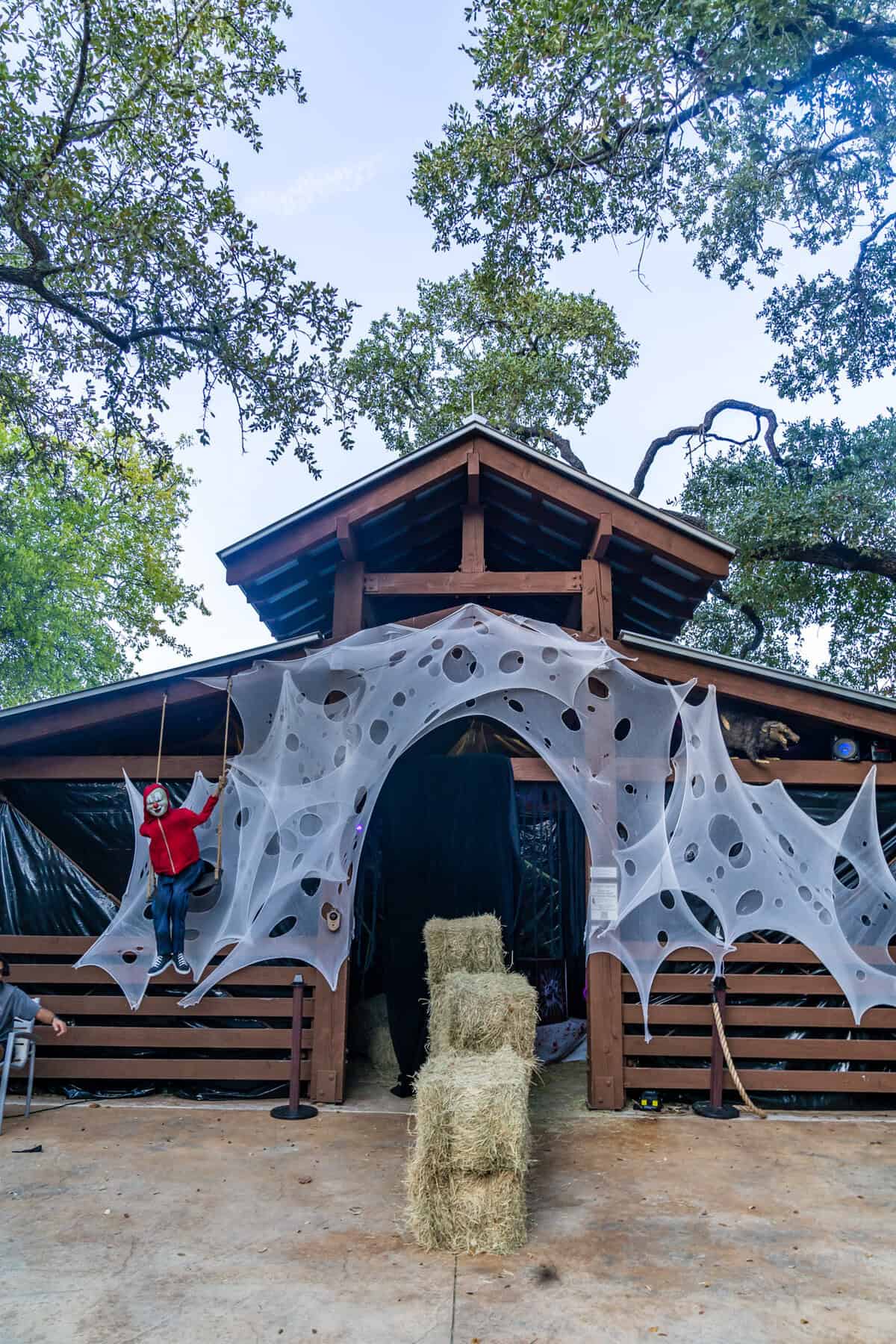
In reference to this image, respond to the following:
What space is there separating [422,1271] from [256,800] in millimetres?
2545

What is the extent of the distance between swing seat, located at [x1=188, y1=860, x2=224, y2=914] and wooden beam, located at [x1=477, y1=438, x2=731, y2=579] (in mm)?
3299

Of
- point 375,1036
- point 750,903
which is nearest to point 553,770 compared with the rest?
point 750,903

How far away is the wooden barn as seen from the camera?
233 inches

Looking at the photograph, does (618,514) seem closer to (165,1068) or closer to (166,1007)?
(166,1007)

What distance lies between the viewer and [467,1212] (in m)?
3.56

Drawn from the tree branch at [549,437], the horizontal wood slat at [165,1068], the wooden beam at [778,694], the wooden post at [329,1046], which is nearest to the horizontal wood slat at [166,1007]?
the wooden post at [329,1046]

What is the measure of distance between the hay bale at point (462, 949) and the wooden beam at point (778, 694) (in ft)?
6.96

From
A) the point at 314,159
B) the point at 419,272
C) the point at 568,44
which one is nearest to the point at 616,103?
the point at 568,44

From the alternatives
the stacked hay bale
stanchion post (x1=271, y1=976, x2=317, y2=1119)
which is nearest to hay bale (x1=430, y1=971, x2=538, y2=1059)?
the stacked hay bale

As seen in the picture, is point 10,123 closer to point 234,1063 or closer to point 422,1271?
→ point 234,1063

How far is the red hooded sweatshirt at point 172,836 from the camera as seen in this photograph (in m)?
5.18

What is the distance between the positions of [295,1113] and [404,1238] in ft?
6.64

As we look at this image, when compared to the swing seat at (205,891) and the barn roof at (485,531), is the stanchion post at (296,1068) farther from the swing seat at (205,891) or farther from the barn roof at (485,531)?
the barn roof at (485,531)

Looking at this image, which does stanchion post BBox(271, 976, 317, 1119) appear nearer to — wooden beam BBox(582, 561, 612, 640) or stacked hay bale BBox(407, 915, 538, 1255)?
stacked hay bale BBox(407, 915, 538, 1255)
